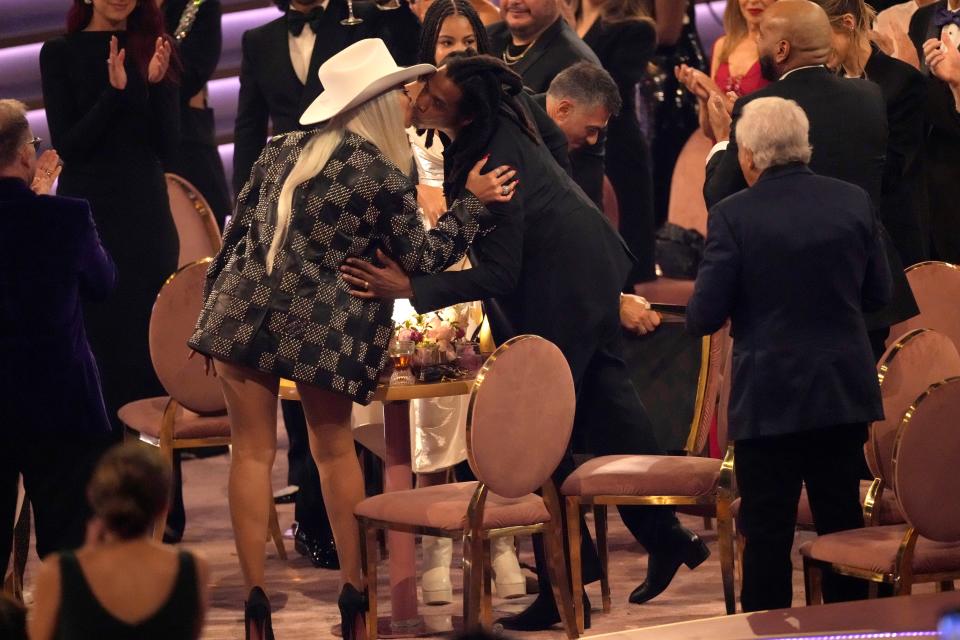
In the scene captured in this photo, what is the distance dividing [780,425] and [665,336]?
1.30 m

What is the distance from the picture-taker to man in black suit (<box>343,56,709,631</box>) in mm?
4320

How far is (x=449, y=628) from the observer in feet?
15.5

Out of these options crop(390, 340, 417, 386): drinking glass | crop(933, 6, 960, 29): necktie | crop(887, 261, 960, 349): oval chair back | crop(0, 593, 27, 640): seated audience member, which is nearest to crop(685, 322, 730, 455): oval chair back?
crop(887, 261, 960, 349): oval chair back

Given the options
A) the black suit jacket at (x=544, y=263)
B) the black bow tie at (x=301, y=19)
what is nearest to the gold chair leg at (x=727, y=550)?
the black suit jacket at (x=544, y=263)

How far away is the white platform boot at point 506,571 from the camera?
16.5ft

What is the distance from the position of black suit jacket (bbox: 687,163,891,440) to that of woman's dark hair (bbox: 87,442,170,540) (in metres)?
1.62

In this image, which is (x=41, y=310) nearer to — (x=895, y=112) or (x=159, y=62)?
(x=159, y=62)

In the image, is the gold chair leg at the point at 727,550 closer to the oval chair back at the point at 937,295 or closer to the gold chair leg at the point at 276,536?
the oval chair back at the point at 937,295

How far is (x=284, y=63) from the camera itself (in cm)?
595

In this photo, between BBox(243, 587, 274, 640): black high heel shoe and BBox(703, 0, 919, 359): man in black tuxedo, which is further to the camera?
BBox(703, 0, 919, 359): man in black tuxedo

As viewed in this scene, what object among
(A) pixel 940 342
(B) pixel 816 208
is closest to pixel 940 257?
(A) pixel 940 342

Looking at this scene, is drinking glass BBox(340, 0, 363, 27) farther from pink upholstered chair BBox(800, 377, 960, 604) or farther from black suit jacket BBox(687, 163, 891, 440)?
pink upholstered chair BBox(800, 377, 960, 604)

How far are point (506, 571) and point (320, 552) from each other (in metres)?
0.74

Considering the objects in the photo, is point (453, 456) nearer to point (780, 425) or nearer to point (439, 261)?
point (439, 261)
